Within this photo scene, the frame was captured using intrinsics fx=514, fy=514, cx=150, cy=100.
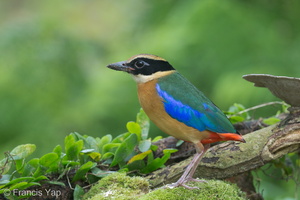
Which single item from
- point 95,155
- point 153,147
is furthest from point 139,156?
point 95,155

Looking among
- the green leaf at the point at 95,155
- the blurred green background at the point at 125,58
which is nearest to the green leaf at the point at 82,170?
the green leaf at the point at 95,155

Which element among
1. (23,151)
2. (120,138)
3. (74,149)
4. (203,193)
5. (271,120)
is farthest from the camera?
(271,120)

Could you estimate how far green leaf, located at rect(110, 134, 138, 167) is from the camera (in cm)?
414

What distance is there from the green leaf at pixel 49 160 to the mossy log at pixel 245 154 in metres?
0.79

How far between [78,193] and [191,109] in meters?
1.08

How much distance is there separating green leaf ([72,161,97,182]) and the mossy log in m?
0.52

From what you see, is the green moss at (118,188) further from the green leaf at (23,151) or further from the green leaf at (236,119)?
the green leaf at (236,119)

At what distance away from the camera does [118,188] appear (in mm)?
3818

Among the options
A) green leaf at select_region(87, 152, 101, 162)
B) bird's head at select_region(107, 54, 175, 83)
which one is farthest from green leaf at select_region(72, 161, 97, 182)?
bird's head at select_region(107, 54, 175, 83)

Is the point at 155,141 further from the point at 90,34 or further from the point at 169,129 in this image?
the point at 90,34

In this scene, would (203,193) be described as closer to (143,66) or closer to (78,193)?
(78,193)

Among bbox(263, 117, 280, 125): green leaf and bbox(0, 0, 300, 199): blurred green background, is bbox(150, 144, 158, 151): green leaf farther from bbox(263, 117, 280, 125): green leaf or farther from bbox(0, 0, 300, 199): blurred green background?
bbox(0, 0, 300, 199): blurred green background

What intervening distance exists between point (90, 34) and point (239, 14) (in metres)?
4.87

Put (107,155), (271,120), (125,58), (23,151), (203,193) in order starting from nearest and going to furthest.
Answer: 1. (203,193)
2. (23,151)
3. (107,155)
4. (271,120)
5. (125,58)
